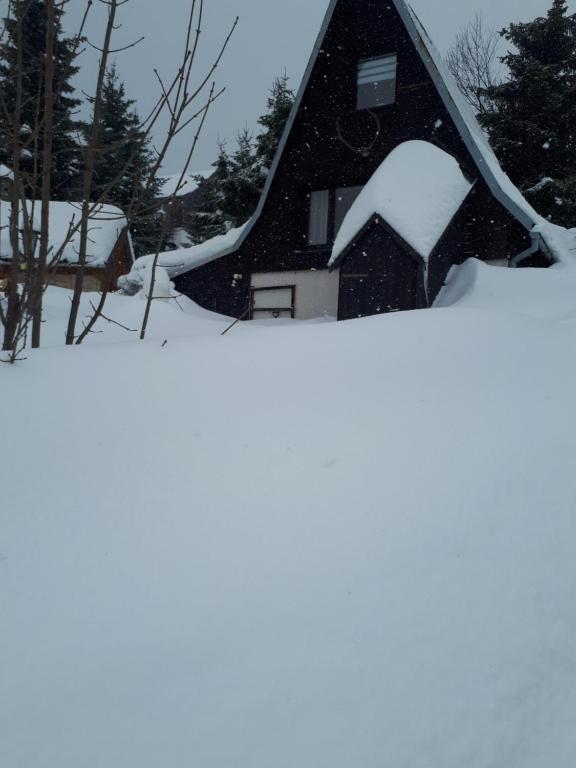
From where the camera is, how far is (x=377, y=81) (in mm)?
9898

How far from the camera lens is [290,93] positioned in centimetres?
1750

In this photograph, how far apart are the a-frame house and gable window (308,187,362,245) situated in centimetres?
2

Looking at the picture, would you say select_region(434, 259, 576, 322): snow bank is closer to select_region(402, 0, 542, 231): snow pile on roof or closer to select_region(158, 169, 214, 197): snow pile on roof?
select_region(402, 0, 542, 231): snow pile on roof

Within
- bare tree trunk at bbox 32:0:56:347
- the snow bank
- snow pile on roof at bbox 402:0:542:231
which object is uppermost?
snow pile on roof at bbox 402:0:542:231

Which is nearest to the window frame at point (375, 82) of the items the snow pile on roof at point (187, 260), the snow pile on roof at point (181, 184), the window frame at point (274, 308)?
the snow pile on roof at point (187, 260)

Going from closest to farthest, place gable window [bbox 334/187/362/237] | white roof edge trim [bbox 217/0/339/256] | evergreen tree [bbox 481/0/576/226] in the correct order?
white roof edge trim [bbox 217/0/339/256] → gable window [bbox 334/187/362/237] → evergreen tree [bbox 481/0/576/226]

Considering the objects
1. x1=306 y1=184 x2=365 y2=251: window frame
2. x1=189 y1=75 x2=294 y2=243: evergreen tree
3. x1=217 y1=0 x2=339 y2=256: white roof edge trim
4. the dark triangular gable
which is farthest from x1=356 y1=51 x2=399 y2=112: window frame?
x1=189 y1=75 x2=294 y2=243: evergreen tree

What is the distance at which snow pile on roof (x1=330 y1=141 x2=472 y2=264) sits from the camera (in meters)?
7.93

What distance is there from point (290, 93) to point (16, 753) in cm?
1962

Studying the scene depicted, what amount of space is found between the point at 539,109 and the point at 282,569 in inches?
782

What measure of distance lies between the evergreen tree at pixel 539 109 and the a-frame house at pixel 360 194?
7676 millimetres

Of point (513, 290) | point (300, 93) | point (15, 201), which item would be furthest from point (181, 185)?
point (300, 93)

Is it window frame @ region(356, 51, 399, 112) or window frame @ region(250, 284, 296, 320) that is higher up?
window frame @ region(356, 51, 399, 112)

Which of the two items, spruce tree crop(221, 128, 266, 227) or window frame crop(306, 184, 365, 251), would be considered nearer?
window frame crop(306, 184, 365, 251)
